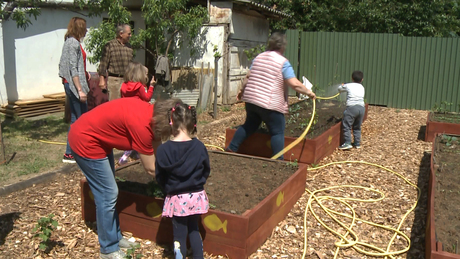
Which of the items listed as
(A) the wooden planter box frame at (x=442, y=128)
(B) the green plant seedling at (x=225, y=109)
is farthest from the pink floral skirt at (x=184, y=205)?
(B) the green plant seedling at (x=225, y=109)

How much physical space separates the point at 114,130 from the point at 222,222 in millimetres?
1147

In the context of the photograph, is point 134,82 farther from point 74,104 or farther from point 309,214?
point 309,214

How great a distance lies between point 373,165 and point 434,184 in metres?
1.64

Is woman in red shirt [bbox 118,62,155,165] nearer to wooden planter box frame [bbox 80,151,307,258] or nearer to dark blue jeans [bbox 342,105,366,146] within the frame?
wooden planter box frame [bbox 80,151,307,258]

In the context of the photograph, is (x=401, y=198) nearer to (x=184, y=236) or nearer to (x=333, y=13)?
(x=184, y=236)

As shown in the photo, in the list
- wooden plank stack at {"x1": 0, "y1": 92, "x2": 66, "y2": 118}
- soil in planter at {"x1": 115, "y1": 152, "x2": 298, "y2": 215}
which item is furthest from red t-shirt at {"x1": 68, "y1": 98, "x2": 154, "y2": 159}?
wooden plank stack at {"x1": 0, "y1": 92, "x2": 66, "y2": 118}

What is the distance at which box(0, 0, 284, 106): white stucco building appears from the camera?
9.86 meters

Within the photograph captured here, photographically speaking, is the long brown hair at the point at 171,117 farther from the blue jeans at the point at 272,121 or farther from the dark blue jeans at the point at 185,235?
the blue jeans at the point at 272,121

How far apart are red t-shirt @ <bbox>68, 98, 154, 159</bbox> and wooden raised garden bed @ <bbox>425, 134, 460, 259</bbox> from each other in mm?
2234

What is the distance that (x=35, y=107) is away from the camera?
986cm

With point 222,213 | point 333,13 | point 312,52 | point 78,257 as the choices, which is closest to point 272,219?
point 222,213

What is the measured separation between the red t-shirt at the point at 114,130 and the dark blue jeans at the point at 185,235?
1.92 feet

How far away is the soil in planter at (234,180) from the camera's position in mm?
4199

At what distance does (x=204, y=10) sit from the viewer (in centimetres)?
1091
